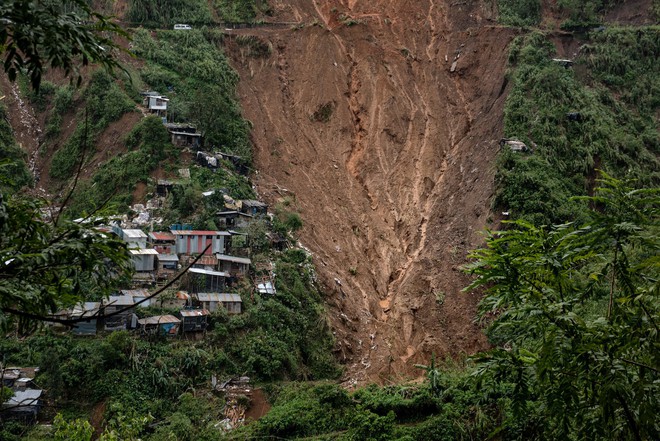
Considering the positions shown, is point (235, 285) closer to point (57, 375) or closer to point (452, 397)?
point (57, 375)

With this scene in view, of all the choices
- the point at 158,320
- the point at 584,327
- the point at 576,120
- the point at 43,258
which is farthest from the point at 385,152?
the point at 43,258

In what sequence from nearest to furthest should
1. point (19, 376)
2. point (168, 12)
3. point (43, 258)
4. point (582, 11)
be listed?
1. point (43, 258)
2. point (19, 376)
3. point (168, 12)
4. point (582, 11)

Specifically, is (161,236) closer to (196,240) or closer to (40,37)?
(196,240)

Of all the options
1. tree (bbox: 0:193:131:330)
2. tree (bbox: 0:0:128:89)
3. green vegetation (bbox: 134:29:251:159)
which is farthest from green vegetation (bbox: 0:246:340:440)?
tree (bbox: 0:0:128:89)

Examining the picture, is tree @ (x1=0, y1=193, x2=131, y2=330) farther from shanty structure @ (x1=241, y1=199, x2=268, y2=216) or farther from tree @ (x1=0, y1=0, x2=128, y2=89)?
shanty structure @ (x1=241, y1=199, x2=268, y2=216)

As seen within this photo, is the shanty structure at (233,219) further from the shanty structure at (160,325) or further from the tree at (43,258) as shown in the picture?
the tree at (43,258)

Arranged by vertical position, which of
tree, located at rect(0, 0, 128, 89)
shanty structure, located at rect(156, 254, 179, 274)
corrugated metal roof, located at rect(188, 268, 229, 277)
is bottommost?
corrugated metal roof, located at rect(188, 268, 229, 277)

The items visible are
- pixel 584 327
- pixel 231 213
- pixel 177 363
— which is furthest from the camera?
pixel 231 213
